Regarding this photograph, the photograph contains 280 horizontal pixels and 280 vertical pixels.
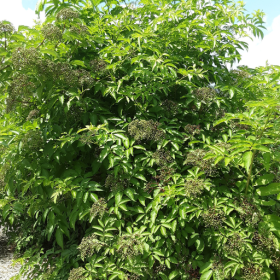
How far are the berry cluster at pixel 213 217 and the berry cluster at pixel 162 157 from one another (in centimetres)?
52

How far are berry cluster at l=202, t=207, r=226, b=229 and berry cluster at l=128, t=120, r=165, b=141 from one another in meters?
0.73

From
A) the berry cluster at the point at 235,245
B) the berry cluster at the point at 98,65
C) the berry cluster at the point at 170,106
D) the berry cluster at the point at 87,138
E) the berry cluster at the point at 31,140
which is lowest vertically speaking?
the berry cluster at the point at 235,245

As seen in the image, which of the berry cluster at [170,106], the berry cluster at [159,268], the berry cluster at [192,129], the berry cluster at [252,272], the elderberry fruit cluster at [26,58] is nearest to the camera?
the berry cluster at [252,272]

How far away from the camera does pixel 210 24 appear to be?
2.61m

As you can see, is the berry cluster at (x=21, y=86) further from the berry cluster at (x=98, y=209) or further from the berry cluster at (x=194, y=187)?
the berry cluster at (x=194, y=187)

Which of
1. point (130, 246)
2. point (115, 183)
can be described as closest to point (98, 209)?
point (115, 183)

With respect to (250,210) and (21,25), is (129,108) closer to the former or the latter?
(21,25)

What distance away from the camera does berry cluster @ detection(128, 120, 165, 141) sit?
2229mm

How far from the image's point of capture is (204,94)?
2393mm

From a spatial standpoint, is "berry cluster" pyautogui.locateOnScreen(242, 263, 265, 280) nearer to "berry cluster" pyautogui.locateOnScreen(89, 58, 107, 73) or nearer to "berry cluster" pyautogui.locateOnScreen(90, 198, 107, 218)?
"berry cluster" pyautogui.locateOnScreen(90, 198, 107, 218)

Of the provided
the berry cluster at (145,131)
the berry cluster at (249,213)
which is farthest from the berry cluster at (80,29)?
the berry cluster at (249,213)

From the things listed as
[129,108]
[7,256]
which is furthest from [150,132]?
[7,256]

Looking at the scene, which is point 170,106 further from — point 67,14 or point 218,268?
point 218,268

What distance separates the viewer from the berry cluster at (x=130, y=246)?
202 cm
